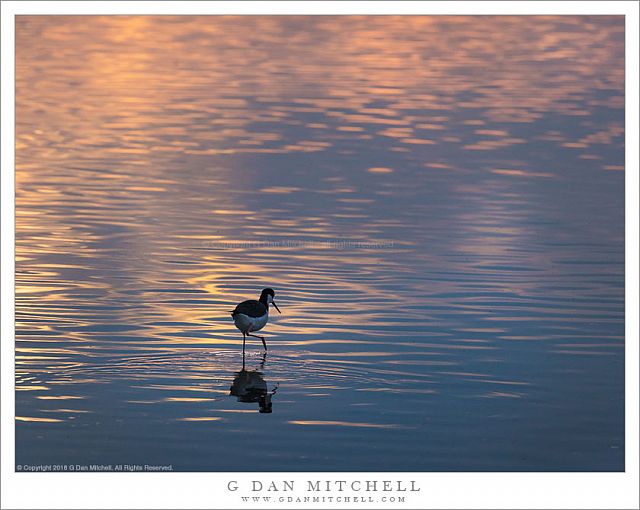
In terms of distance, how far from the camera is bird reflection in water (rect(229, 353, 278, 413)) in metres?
13.1

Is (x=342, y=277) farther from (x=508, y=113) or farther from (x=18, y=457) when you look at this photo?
(x=508, y=113)

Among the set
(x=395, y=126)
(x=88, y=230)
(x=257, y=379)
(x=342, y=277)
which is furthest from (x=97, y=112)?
(x=257, y=379)

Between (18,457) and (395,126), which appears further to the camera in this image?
(395,126)

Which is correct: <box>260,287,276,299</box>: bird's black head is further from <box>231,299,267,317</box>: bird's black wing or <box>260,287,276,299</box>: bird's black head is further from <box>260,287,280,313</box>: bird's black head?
<box>231,299,267,317</box>: bird's black wing

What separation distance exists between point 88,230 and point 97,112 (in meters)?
13.5

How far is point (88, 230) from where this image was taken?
71.5ft

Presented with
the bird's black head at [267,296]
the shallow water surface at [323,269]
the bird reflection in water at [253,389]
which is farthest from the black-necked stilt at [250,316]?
the bird reflection in water at [253,389]

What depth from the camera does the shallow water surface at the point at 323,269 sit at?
41.0 ft

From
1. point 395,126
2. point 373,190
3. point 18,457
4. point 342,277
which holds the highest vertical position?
point 395,126

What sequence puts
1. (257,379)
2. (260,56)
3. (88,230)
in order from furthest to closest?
(260,56) < (88,230) < (257,379)

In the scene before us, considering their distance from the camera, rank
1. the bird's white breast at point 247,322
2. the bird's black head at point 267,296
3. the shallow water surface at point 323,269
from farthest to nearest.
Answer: the bird's black head at point 267,296, the bird's white breast at point 247,322, the shallow water surface at point 323,269

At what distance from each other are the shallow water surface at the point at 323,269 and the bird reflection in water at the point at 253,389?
37 mm

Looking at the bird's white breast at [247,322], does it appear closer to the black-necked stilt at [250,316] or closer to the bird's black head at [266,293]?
the black-necked stilt at [250,316]

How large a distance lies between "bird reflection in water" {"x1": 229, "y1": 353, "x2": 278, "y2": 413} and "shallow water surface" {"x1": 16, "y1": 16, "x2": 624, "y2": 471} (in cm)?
4
